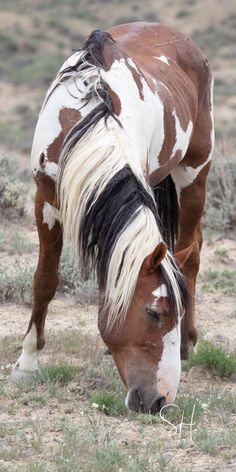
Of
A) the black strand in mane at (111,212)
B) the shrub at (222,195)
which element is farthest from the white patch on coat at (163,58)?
the shrub at (222,195)

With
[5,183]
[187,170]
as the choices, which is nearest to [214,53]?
[5,183]

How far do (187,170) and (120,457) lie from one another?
106 inches

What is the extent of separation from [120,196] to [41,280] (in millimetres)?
1041

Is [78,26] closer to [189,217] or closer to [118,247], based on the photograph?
[189,217]

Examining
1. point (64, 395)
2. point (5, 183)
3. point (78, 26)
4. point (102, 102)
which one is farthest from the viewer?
point (78, 26)

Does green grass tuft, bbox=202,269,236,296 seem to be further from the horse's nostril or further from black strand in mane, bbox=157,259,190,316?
the horse's nostril

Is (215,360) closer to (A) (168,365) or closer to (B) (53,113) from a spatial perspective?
(A) (168,365)

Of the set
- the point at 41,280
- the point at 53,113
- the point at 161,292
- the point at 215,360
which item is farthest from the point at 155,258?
the point at 215,360

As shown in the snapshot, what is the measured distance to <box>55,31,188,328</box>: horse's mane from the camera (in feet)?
13.0

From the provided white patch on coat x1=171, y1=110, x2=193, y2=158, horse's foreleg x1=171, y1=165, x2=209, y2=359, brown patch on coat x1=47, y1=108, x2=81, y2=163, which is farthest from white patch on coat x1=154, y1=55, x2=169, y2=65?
brown patch on coat x1=47, y1=108, x2=81, y2=163

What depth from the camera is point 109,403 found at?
4465 mm

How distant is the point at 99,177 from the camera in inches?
160

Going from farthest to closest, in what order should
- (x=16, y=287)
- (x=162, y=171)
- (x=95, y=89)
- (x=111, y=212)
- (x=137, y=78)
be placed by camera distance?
(x=16, y=287) → (x=162, y=171) → (x=137, y=78) → (x=95, y=89) → (x=111, y=212)

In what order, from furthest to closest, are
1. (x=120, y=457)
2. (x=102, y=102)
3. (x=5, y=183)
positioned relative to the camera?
(x=5, y=183) → (x=102, y=102) → (x=120, y=457)
